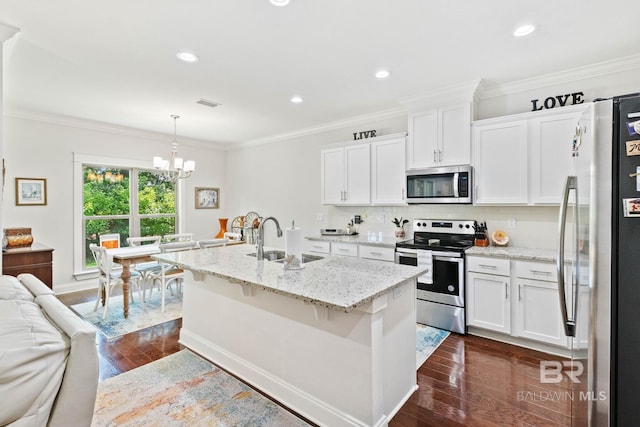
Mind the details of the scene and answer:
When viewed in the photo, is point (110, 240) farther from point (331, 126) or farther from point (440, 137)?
point (440, 137)

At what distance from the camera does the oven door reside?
10.5 ft

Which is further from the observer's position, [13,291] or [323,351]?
[323,351]

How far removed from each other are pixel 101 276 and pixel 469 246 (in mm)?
4527

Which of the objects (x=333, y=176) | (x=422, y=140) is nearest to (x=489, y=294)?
(x=422, y=140)

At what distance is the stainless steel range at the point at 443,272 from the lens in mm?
3203

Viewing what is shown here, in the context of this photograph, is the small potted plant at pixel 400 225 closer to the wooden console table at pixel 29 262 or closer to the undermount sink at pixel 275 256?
the undermount sink at pixel 275 256

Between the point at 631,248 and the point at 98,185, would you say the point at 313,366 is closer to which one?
the point at 631,248

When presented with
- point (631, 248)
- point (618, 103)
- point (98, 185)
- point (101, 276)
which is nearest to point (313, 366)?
point (631, 248)

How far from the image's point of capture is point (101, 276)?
3.93 metres

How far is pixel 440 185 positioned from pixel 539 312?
1563mm

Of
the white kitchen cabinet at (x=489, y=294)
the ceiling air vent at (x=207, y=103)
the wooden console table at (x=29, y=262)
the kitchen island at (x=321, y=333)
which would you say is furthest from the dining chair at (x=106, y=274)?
the white kitchen cabinet at (x=489, y=294)

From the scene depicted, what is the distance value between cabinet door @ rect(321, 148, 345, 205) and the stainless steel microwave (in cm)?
108

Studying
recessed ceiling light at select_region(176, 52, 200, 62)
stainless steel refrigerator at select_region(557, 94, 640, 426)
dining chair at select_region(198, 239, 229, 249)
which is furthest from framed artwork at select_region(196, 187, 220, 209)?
stainless steel refrigerator at select_region(557, 94, 640, 426)

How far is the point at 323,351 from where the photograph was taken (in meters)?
1.91
